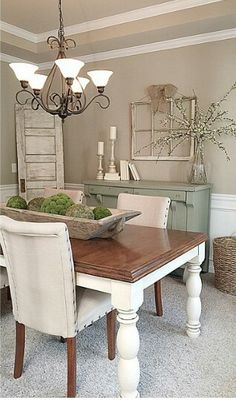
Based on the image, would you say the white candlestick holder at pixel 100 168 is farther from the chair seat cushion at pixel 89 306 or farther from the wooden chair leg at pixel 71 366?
the wooden chair leg at pixel 71 366

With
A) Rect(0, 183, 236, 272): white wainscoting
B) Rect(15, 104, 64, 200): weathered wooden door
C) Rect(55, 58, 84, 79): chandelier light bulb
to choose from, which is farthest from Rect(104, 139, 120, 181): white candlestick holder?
Rect(55, 58, 84, 79): chandelier light bulb

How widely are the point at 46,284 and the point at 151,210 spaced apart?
118 centimetres

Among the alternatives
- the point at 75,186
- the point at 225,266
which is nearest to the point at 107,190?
the point at 75,186

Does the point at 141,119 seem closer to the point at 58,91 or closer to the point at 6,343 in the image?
the point at 58,91

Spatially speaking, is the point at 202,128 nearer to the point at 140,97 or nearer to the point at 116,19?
the point at 140,97

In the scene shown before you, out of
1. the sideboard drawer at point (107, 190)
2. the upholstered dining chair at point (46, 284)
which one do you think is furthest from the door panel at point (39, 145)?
the upholstered dining chair at point (46, 284)

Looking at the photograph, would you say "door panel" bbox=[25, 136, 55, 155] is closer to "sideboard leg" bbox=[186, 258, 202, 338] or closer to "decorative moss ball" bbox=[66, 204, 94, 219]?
"decorative moss ball" bbox=[66, 204, 94, 219]

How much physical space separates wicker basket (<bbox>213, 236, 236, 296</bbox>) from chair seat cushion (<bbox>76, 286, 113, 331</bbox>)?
154cm

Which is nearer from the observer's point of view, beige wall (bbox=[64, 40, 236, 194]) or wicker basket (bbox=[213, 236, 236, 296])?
wicker basket (bbox=[213, 236, 236, 296])

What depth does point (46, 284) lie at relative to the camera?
1751mm

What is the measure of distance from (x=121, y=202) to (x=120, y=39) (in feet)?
6.35

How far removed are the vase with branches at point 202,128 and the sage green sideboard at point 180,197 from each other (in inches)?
9.1

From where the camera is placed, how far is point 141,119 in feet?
13.4

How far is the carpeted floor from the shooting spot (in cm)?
189
